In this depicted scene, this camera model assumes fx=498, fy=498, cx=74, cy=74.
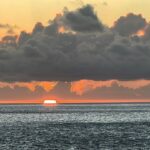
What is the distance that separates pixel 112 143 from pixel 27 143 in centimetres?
1664

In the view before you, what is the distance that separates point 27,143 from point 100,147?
16230 millimetres

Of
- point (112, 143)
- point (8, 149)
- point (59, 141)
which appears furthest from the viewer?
point (59, 141)

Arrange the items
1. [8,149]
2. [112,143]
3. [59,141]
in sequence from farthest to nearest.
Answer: [59,141], [112,143], [8,149]

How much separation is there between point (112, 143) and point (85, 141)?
741 cm

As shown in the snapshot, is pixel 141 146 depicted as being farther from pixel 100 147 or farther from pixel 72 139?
pixel 72 139

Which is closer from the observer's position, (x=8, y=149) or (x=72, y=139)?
(x=8, y=149)

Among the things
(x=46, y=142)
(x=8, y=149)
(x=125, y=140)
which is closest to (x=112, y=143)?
(x=125, y=140)

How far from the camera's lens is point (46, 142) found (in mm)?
100750

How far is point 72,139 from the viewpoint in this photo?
10631 centimetres

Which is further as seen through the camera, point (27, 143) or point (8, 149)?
point (27, 143)

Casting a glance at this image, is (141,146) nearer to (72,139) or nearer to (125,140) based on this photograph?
(125,140)

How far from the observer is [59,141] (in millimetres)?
102750

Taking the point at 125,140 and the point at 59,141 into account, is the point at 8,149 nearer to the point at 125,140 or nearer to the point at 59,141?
the point at 59,141

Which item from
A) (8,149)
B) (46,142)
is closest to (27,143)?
(46,142)
